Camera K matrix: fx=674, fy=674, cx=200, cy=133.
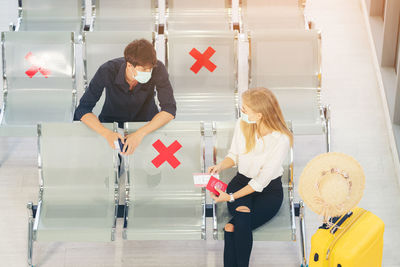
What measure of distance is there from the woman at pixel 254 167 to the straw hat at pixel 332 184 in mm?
606

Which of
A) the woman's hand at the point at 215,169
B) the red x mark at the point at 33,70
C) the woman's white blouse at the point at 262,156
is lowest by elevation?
the woman's hand at the point at 215,169

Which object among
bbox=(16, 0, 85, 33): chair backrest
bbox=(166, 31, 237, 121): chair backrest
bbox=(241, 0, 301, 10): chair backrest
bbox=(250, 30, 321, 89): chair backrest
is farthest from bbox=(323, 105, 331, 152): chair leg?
bbox=(16, 0, 85, 33): chair backrest

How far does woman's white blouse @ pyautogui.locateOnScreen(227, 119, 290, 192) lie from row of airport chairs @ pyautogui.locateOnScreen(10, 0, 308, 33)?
86.1 inches

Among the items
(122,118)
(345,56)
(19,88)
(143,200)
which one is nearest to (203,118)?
(122,118)

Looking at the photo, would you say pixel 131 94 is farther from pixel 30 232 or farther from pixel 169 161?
pixel 30 232

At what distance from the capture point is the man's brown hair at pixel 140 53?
4070mm

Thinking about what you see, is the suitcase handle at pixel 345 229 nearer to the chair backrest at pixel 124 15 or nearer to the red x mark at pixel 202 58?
the red x mark at pixel 202 58

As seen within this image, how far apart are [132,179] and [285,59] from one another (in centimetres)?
176

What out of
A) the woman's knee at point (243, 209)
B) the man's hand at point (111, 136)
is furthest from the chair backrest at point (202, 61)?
the woman's knee at point (243, 209)

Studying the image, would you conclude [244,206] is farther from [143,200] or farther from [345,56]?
[345,56]

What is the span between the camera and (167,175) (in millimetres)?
4430

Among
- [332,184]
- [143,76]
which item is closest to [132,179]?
[143,76]

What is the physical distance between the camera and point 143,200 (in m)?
4.42

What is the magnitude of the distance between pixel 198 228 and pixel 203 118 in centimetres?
132
